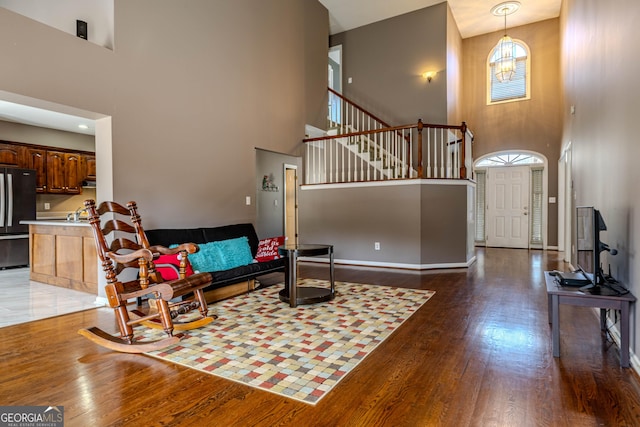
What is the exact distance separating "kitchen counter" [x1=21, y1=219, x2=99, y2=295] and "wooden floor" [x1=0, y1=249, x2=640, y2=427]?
109 cm

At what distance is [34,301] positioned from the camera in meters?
4.04

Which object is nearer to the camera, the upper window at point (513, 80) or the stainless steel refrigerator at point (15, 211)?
the stainless steel refrigerator at point (15, 211)

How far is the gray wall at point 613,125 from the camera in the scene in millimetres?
2381

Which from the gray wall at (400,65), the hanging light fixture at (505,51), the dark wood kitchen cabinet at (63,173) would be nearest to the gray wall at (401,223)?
the gray wall at (400,65)

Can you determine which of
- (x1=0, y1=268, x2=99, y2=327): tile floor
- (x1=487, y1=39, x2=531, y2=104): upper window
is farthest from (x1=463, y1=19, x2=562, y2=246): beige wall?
(x1=0, y1=268, x2=99, y2=327): tile floor

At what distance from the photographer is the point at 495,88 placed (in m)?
8.94

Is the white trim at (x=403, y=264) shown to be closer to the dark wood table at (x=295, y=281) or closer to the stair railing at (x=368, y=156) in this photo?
the stair railing at (x=368, y=156)

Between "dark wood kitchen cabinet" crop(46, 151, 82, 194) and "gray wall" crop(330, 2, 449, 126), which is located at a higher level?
"gray wall" crop(330, 2, 449, 126)

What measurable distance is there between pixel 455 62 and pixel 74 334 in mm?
8706

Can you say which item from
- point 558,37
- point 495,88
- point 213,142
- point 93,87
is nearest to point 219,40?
point 213,142

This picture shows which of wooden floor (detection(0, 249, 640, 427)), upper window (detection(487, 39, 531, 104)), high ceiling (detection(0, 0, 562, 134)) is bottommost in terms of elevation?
wooden floor (detection(0, 249, 640, 427))

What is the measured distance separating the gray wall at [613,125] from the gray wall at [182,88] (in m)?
4.38

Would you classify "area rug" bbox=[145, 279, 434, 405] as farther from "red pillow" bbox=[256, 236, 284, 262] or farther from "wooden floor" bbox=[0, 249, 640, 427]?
"red pillow" bbox=[256, 236, 284, 262]

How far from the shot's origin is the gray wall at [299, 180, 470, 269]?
5.98 meters
